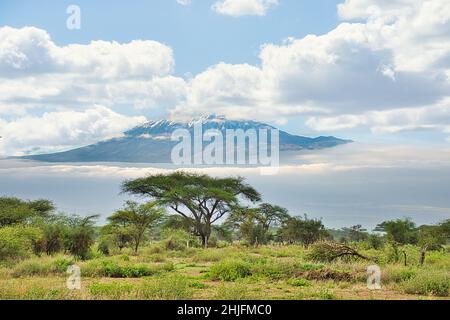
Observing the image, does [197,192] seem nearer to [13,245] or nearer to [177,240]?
[177,240]

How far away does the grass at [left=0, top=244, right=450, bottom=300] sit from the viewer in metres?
13.3

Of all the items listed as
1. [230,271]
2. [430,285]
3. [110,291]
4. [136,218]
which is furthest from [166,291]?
[136,218]

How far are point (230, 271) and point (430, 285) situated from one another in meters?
6.73

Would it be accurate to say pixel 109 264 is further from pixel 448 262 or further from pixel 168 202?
pixel 168 202

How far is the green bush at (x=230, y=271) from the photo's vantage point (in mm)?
18328

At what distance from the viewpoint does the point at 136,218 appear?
3822 centimetres

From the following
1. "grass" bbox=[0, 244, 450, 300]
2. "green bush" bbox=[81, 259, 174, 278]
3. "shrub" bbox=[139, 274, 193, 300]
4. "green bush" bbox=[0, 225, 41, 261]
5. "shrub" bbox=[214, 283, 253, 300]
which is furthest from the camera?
"green bush" bbox=[0, 225, 41, 261]

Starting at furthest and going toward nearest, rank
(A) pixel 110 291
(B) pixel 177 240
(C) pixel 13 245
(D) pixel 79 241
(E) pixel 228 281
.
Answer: (B) pixel 177 240 → (D) pixel 79 241 → (C) pixel 13 245 → (E) pixel 228 281 → (A) pixel 110 291

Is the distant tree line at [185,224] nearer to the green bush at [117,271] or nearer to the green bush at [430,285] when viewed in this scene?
the green bush at [117,271]

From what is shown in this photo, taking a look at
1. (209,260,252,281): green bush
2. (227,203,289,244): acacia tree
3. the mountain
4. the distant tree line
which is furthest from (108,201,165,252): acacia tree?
the mountain

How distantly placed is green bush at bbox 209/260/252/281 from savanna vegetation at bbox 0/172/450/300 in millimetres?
54

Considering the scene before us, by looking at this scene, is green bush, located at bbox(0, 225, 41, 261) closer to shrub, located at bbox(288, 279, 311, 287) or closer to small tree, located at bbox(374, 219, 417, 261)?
shrub, located at bbox(288, 279, 311, 287)
